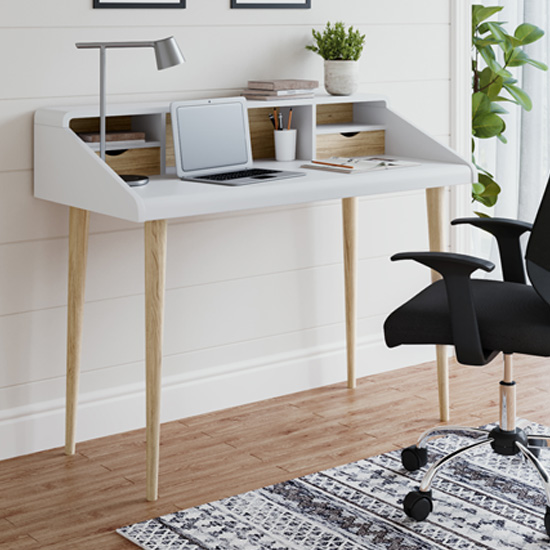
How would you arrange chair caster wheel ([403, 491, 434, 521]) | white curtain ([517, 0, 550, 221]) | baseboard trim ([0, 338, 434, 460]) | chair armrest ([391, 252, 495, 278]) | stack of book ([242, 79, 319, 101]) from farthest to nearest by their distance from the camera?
1. white curtain ([517, 0, 550, 221])
2. stack of book ([242, 79, 319, 101])
3. baseboard trim ([0, 338, 434, 460])
4. chair caster wheel ([403, 491, 434, 521])
5. chair armrest ([391, 252, 495, 278])

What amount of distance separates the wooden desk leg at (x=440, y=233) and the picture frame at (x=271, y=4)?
0.77 m

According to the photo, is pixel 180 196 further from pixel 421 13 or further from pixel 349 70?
pixel 421 13

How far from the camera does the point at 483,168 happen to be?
15.7ft

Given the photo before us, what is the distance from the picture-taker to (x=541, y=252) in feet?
7.93

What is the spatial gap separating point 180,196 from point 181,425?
953 millimetres

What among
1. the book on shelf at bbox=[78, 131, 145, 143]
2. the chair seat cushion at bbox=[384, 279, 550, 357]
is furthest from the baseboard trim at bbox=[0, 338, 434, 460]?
the chair seat cushion at bbox=[384, 279, 550, 357]

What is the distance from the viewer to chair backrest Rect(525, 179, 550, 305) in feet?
7.85

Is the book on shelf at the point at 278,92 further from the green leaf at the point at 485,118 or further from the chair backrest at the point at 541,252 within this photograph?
the green leaf at the point at 485,118

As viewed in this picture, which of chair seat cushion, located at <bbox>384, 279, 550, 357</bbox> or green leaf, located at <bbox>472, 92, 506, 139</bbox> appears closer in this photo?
chair seat cushion, located at <bbox>384, 279, 550, 357</bbox>

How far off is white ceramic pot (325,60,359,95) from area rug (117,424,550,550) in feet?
4.05

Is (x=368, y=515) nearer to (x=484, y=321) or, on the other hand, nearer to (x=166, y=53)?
(x=484, y=321)

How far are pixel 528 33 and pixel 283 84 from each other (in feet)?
5.25

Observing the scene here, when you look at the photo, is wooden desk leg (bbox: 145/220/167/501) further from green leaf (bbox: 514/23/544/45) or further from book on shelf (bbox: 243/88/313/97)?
green leaf (bbox: 514/23/544/45)

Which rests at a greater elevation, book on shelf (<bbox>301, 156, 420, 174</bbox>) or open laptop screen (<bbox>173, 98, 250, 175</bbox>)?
open laptop screen (<bbox>173, 98, 250, 175</bbox>)
